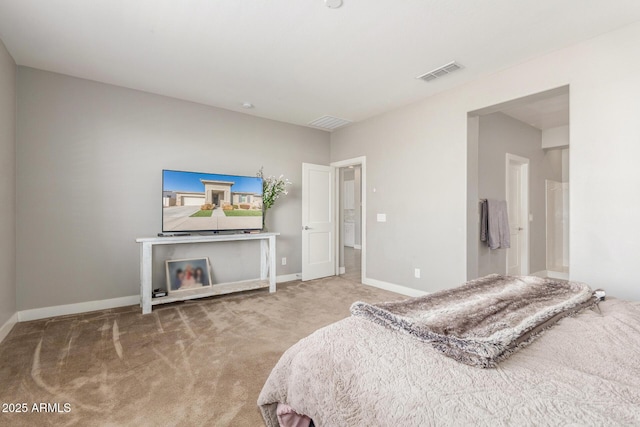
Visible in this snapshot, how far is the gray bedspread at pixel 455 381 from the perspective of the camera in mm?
747

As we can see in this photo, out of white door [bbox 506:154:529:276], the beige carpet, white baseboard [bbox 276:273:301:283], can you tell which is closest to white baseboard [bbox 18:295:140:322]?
the beige carpet

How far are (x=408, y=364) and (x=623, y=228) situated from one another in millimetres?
2647

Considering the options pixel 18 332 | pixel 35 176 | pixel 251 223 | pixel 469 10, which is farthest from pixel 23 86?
pixel 469 10

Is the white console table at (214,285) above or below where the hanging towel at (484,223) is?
below

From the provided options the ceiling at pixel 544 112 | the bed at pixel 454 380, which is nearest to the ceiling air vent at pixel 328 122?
the ceiling at pixel 544 112

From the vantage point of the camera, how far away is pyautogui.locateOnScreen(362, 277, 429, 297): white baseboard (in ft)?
13.0

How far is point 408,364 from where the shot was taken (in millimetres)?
972

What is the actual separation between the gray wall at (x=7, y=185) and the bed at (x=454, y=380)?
2995mm

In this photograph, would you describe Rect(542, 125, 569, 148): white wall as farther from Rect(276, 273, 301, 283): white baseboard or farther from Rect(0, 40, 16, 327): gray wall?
Rect(0, 40, 16, 327): gray wall

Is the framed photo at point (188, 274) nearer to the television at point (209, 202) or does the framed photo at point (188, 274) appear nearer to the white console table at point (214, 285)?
the white console table at point (214, 285)

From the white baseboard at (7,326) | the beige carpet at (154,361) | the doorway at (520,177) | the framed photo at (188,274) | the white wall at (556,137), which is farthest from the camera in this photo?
the white wall at (556,137)

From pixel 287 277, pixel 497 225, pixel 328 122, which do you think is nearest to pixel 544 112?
pixel 497 225

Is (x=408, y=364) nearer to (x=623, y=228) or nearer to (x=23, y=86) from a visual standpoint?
(x=623, y=228)

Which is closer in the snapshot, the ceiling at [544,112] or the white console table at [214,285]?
the white console table at [214,285]
